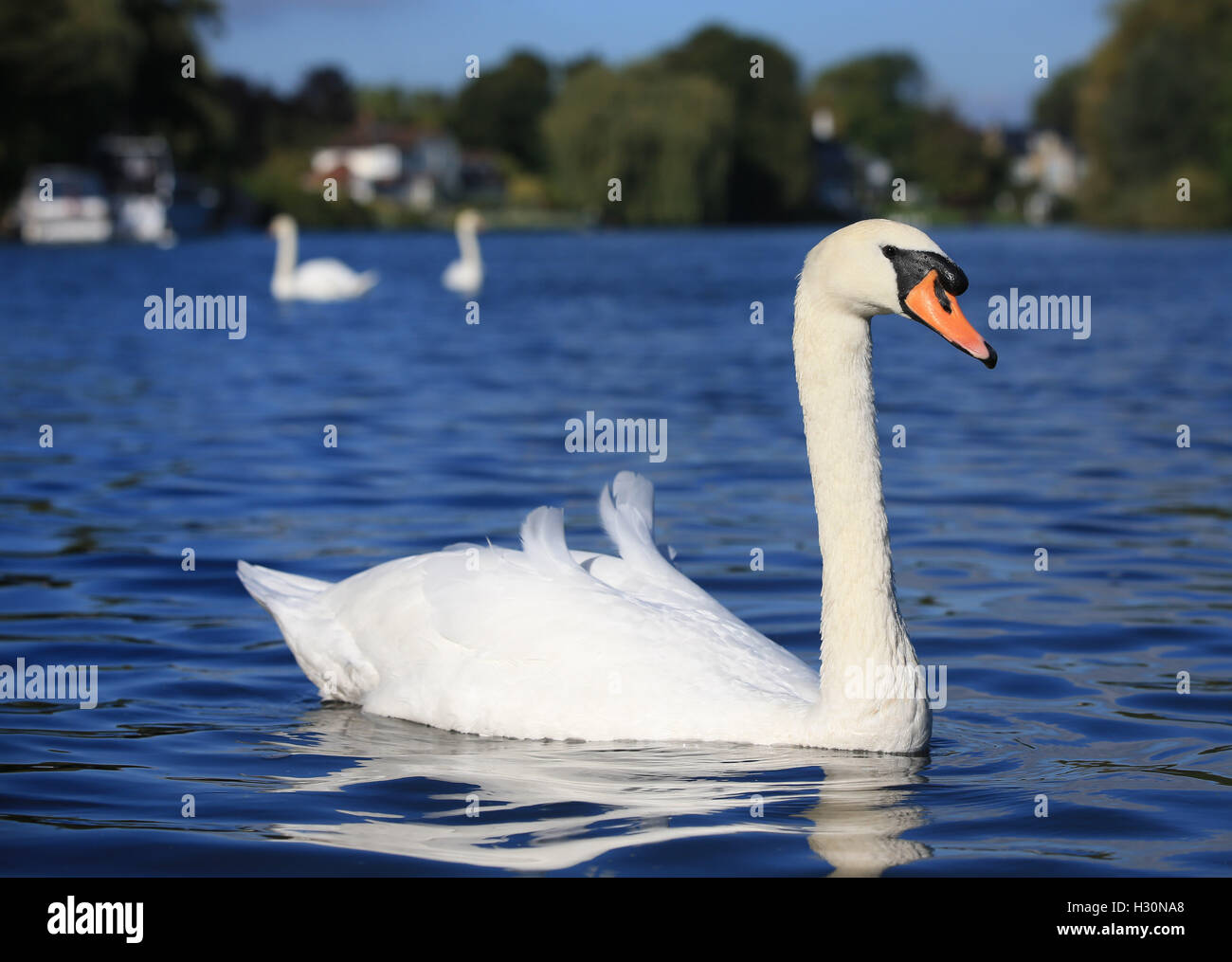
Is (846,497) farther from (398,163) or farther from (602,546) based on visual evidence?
(398,163)

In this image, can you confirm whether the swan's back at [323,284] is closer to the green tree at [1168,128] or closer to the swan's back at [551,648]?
the swan's back at [551,648]

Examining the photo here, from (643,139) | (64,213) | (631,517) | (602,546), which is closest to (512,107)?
(643,139)

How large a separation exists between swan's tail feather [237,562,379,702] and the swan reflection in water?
15.1 inches

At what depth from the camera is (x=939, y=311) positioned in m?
4.88

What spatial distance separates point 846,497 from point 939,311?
27.6 inches

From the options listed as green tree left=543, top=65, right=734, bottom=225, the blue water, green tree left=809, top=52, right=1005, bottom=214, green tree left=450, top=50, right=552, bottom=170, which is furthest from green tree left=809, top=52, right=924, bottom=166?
the blue water

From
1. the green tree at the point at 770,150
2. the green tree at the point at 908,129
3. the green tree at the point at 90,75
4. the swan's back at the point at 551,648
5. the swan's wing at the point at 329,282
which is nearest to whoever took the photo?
the swan's back at the point at 551,648

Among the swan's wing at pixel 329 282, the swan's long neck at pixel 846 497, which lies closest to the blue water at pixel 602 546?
the swan's long neck at pixel 846 497

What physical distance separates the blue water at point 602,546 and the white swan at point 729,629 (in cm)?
11

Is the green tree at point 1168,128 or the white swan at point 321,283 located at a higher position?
the green tree at point 1168,128

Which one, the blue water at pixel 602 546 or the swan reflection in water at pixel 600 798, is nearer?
the swan reflection in water at pixel 600 798

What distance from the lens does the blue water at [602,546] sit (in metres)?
4.65
